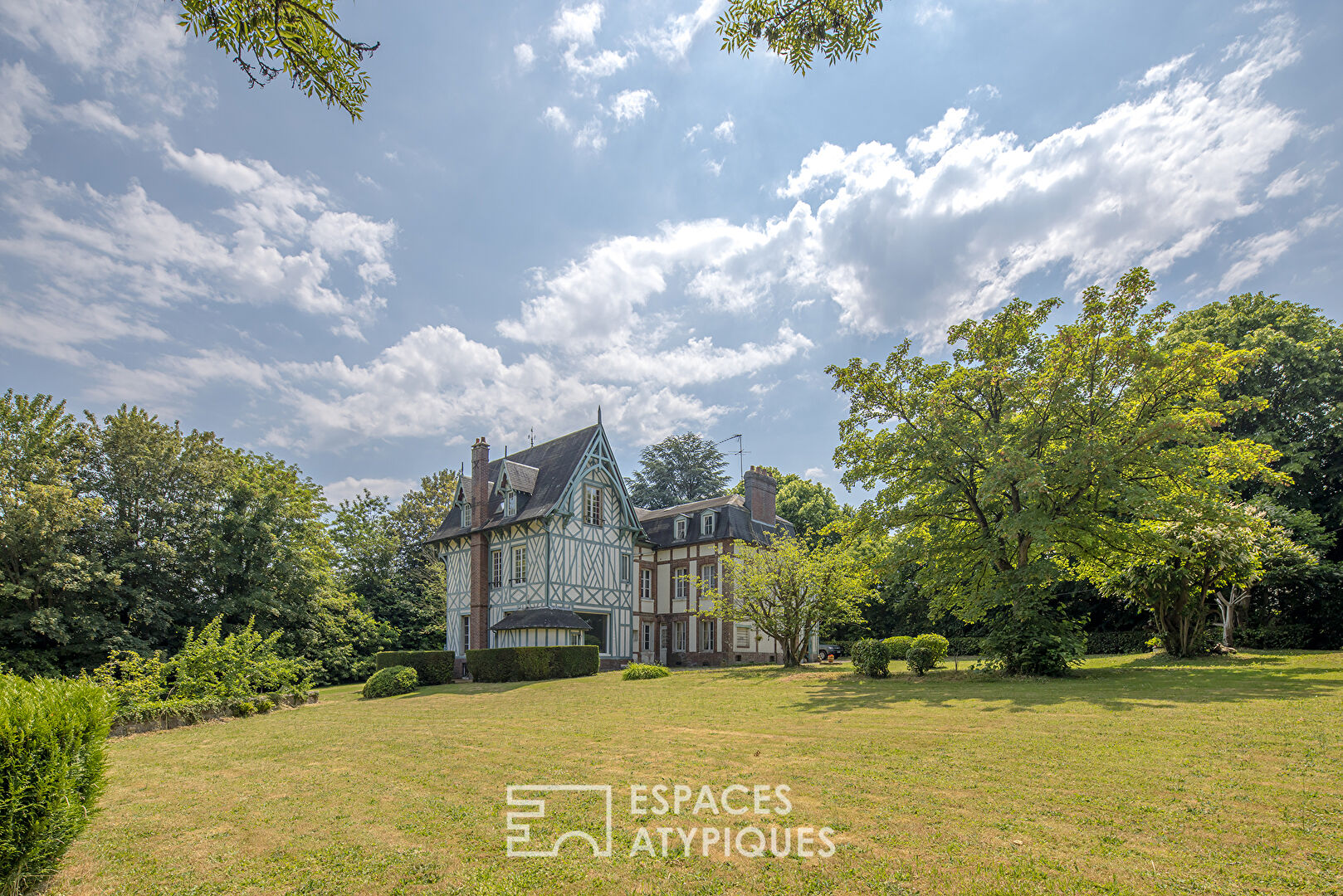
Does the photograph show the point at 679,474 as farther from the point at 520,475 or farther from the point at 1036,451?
the point at 1036,451

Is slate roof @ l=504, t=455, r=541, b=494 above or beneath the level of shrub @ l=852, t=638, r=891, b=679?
above

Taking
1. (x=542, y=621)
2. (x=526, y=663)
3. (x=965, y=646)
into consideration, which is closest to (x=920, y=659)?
(x=526, y=663)

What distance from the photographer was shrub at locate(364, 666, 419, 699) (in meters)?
21.1

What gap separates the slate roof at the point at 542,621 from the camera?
80.5 feet

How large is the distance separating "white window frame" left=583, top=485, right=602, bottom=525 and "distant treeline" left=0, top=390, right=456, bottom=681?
11191 mm

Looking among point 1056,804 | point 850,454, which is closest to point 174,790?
point 1056,804

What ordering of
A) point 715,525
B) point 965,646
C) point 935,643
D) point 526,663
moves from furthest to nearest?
point 715,525 → point 965,646 → point 526,663 → point 935,643

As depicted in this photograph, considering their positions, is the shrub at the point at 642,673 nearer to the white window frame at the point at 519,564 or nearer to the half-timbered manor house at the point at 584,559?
the half-timbered manor house at the point at 584,559

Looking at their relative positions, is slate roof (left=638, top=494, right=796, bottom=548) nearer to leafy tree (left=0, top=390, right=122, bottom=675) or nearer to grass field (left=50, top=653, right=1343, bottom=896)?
grass field (left=50, top=653, right=1343, bottom=896)

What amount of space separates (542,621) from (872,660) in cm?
Result: 1197

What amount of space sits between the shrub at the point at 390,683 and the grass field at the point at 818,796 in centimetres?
888

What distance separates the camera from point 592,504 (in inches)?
1137

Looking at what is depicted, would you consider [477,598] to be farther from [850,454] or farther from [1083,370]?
[1083,370]

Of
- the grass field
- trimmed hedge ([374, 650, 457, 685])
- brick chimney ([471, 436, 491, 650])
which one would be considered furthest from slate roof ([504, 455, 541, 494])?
the grass field
